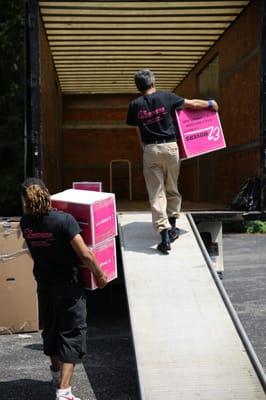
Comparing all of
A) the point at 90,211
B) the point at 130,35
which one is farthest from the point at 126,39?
the point at 90,211

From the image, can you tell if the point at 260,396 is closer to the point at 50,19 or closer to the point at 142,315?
the point at 142,315

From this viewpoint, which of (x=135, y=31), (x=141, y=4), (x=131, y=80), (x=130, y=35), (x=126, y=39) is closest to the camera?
(x=141, y=4)

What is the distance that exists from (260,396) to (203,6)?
5372mm

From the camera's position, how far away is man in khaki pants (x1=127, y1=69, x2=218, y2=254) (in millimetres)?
5504

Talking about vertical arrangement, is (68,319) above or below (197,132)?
below

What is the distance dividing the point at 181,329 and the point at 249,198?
251 centimetres

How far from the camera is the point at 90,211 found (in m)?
4.35

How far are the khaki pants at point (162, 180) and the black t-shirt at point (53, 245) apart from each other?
161cm

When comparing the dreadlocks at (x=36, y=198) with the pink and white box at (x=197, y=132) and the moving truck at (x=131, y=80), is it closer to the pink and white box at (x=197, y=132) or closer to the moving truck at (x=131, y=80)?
the pink and white box at (x=197, y=132)

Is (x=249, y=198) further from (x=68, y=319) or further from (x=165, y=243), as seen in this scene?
(x=68, y=319)

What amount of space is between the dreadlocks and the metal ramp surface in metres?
1.20

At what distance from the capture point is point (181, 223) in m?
6.26

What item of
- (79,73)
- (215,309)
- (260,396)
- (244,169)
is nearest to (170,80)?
Answer: (79,73)

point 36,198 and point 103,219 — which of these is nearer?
point 36,198
